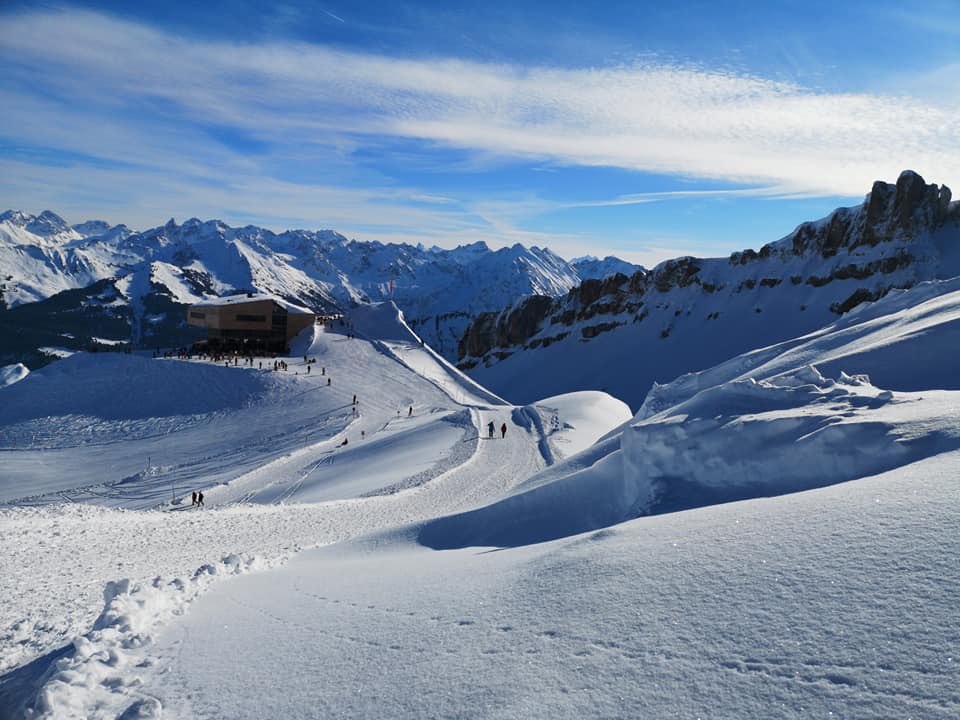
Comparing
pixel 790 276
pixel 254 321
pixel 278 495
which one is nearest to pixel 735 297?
pixel 790 276

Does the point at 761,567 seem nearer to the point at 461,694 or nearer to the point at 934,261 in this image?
the point at 461,694

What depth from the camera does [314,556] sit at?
529 inches

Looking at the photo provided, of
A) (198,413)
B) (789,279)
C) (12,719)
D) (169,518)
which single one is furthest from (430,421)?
(789,279)

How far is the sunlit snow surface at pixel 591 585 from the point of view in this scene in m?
4.59

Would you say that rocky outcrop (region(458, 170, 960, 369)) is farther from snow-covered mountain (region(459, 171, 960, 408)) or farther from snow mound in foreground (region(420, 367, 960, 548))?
snow mound in foreground (region(420, 367, 960, 548))

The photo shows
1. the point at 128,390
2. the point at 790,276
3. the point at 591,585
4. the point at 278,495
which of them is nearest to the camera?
the point at 591,585

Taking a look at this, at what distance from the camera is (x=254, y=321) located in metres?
57.4

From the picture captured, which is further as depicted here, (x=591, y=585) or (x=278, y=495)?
(x=278, y=495)

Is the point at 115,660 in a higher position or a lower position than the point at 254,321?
lower

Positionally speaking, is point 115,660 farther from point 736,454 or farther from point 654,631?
point 736,454

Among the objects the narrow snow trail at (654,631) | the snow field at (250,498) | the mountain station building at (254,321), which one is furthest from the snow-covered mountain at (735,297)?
the narrow snow trail at (654,631)

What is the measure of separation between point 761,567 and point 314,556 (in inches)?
408

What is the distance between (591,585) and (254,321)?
56.3 metres

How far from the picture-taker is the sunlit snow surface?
181 inches
